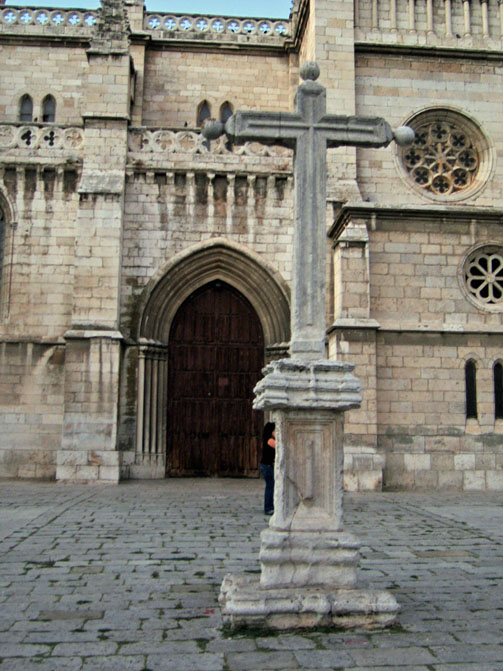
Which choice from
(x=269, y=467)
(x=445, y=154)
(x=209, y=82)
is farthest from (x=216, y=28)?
(x=269, y=467)

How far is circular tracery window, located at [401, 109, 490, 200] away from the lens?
54.7 feet

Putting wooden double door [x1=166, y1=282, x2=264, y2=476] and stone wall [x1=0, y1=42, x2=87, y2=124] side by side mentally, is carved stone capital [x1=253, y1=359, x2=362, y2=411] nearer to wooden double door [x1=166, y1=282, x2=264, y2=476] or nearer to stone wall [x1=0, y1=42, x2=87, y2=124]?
wooden double door [x1=166, y1=282, x2=264, y2=476]

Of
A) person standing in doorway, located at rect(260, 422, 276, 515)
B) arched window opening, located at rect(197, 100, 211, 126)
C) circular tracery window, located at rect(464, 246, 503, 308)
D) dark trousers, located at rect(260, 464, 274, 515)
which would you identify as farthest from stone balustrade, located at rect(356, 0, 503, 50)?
dark trousers, located at rect(260, 464, 274, 515)

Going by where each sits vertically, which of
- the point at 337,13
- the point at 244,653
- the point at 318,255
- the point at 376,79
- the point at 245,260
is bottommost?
the point at 244,653

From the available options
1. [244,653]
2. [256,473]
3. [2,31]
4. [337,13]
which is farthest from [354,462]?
[2,31]

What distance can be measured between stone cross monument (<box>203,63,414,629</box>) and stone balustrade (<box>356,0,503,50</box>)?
12.4 metres

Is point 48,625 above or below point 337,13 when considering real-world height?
below

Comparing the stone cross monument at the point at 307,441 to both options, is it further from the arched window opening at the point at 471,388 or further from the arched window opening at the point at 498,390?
the arched window opening at the point at 498,390

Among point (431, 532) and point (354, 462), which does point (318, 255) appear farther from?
point (354, 462)

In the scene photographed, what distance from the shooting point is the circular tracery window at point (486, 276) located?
1400 cm

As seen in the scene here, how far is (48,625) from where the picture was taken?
4.48 metres

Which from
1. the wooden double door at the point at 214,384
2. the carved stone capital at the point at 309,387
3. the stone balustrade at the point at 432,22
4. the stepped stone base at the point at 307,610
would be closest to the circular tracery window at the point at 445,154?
the stone balustrade at the point at 432,22

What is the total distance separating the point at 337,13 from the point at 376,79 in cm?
177

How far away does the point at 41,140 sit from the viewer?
611 inches
